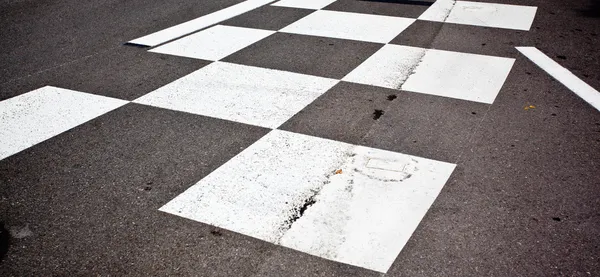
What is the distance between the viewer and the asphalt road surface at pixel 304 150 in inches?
99.6

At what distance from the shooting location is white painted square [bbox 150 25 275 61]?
207 inches

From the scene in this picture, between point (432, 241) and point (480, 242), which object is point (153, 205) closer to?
point (432, 241)

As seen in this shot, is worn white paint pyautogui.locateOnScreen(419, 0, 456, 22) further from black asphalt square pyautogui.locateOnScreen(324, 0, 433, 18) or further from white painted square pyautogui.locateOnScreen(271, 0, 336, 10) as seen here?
white painted square pyautogui.locateOnScreen(271, 0, 336, 10)

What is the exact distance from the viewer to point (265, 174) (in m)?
3.18

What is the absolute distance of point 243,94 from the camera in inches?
169

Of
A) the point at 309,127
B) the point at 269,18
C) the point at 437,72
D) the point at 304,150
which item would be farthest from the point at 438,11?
the point at 304,150

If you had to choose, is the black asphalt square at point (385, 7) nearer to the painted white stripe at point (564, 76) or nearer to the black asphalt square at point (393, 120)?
the painted white stripe at point (564, 76)

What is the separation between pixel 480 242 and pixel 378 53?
2.93m

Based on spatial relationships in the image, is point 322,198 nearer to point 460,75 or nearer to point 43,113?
point 460,75

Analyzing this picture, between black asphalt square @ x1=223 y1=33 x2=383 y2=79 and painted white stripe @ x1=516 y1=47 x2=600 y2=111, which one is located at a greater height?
black asphalt square @ x1=223 y1=33 x2=383 y2=79

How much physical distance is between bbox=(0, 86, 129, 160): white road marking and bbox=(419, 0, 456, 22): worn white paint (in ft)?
12.7

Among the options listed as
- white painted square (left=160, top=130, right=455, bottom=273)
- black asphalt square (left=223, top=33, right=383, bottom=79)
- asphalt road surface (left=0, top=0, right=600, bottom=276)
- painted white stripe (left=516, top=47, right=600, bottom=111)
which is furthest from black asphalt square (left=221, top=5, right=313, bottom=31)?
white painted square (left=160, top=130, right=455, bottom=273)

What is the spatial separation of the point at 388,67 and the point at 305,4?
2.62m

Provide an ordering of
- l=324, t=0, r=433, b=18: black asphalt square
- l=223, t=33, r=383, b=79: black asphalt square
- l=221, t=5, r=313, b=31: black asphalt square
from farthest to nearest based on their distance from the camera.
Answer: l=324, t=0, r=433, b=18: black asphalt square < l=221, t=5, r=313, b=31: black asphalt square < l=223, t=33, r=383, b=79: black asphalt square
